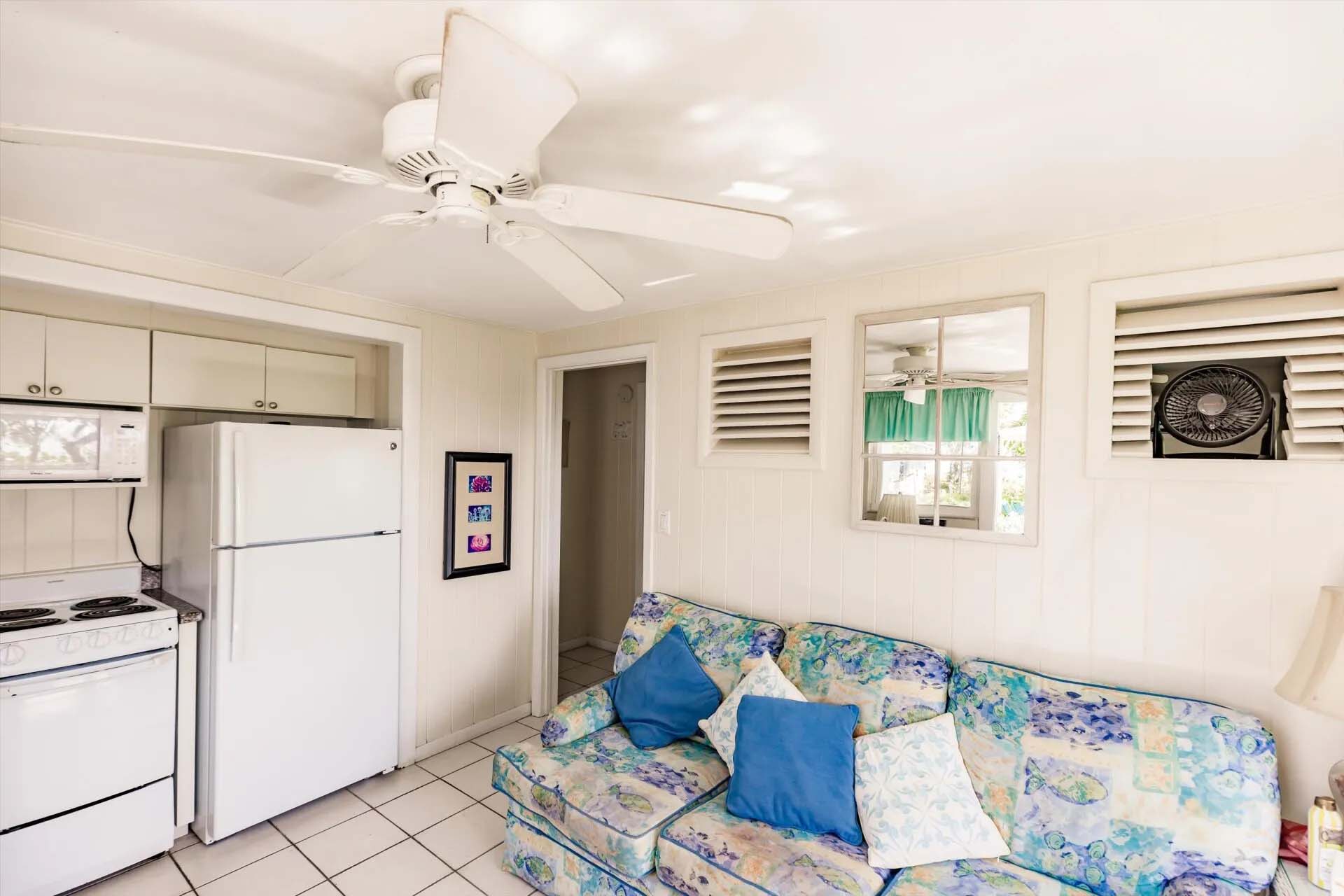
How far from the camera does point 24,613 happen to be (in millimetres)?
2385

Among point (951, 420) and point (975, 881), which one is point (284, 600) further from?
point (951, 420)

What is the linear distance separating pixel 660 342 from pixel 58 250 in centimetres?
234

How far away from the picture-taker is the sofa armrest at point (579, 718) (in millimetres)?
2586

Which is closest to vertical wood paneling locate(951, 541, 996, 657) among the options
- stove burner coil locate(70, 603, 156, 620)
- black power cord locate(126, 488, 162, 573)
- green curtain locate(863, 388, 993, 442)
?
green curtain locate(863, 388, 993, 442)

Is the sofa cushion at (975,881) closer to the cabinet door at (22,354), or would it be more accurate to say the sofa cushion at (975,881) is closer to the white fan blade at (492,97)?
the white fan blade at (492,97)

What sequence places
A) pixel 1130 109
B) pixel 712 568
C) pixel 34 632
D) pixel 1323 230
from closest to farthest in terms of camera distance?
pixel 1130 109, pixel 1323 230, pixel 34 632, pixel 712 568

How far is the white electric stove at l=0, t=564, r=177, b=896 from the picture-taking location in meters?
2.15

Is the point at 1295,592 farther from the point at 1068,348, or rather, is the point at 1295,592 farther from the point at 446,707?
the point at 446,707

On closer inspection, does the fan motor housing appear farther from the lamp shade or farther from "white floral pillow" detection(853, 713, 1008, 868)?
the lamp shade

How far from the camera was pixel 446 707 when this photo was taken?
3.49 metres

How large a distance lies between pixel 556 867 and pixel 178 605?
1.88 metres

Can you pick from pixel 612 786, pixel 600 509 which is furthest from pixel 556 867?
pixel 600 509

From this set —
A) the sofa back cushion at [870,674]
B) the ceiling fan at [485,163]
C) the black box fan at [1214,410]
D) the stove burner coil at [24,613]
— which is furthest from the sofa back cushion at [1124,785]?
the stove burner coil at [24,613]

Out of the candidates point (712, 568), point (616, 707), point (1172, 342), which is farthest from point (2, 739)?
point (1172, 342)
